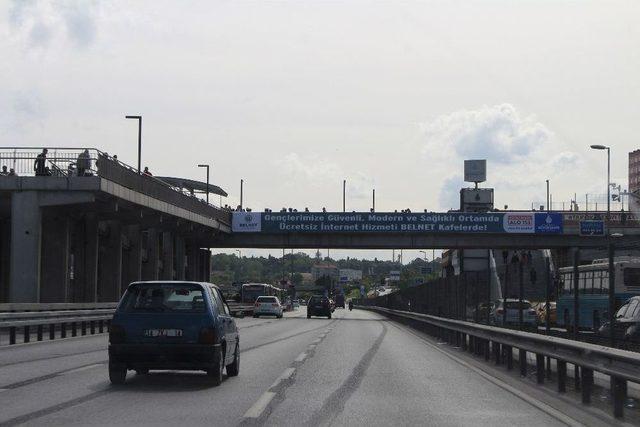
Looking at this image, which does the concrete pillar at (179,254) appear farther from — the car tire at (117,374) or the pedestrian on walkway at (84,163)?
the car tire at (117,374)

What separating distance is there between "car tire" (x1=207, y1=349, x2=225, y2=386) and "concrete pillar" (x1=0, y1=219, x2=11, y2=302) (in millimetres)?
33235

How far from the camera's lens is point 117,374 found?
13.8m

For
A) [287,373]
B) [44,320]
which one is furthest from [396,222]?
[287,373]

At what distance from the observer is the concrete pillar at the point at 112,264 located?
49.2m

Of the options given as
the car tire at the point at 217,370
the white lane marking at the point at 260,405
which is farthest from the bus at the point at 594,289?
the car tire at the point at 217,370

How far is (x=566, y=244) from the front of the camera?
6744cm

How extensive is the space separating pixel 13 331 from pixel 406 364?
36.5 feet

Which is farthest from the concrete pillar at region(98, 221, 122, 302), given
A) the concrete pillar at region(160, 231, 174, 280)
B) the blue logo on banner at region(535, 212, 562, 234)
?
the blue logo on banner at region(535, 212, 562, 234)

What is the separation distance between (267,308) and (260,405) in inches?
2170

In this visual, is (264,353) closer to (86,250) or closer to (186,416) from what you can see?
(186,416)

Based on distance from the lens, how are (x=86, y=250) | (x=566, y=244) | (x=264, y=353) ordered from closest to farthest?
(x=264, y=353) → (x=86, y=250) → (x=566, y=244)

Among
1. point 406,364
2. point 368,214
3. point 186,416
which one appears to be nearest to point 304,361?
point 406,364

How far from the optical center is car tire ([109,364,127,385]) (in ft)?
45.0

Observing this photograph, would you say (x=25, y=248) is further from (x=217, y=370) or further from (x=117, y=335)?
(x=217, y=370)
